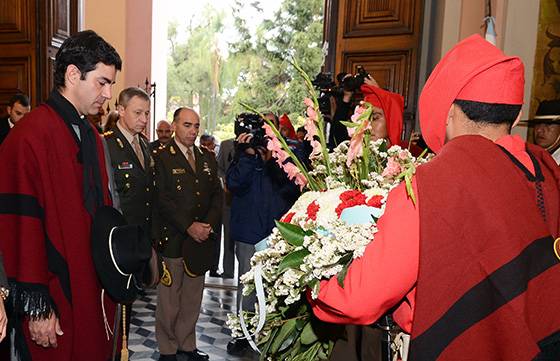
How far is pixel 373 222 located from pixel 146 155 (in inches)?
98.4

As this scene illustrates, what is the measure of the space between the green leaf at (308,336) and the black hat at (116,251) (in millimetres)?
742

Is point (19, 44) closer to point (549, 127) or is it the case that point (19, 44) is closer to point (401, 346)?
point (549, 127)

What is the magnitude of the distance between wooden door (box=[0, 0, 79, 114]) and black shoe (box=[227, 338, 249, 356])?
3460 millimetres

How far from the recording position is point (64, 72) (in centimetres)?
213

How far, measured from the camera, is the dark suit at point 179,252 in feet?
12.2

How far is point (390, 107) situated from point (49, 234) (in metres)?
1.68

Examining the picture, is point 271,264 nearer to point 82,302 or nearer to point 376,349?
point 376,349

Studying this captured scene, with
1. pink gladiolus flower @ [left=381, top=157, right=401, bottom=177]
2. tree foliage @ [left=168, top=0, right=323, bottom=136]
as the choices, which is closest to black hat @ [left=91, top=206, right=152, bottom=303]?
pink gladiolus flower @ [left=381, top=157, right=401, bottom=177]

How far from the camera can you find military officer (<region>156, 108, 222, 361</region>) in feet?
12.2

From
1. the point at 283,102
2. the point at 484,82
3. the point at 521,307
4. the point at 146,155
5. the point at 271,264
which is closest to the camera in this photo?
the point at 521,307

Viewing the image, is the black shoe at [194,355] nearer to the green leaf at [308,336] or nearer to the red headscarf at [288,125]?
the red headscarf at [288,125]

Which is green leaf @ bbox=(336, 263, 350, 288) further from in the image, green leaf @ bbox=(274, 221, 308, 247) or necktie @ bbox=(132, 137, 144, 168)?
necktie @ bbox=(132, 137, 144, 168)

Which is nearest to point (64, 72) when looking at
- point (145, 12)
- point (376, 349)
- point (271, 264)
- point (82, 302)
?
point (82, 302)

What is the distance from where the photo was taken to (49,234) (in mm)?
1967
